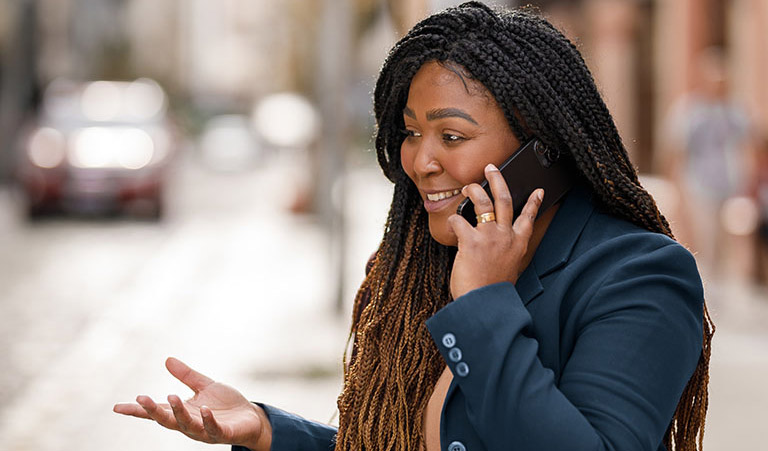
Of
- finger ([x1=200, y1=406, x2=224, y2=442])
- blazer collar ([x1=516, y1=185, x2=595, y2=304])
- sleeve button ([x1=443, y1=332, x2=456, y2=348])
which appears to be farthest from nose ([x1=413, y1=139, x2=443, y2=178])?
finger ([x1=200, y1=406, x2=224, y2=442])

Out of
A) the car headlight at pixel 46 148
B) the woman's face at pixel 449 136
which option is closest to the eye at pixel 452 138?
the woman's face at pixel 449 136

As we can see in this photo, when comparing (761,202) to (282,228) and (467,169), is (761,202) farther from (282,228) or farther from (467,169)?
(282,228)

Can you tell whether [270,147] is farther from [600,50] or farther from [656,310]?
[656,310]

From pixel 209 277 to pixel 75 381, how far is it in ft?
15.6

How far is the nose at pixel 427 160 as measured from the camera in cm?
212

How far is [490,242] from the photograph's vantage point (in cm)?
194

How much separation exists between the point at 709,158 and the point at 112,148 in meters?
10.9

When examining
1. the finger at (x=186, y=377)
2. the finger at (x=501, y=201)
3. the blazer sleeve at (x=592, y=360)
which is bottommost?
the finger at (x=186, y=377)

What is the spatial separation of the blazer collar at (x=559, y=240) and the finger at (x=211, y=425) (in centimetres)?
55

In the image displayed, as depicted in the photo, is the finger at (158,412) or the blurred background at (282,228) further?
the blurred background at (282,228)

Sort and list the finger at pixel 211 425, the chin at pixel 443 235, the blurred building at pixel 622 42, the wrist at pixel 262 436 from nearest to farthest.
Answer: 1. the finger at pixel 211 425
2. the chin at pixel 443 235
3. the wrist at pixel 262 436
4. the blurred building at pixel 622 42

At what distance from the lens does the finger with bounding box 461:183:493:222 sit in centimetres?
199

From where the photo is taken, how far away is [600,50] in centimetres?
2109

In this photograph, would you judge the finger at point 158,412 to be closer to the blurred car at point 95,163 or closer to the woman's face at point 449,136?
the woman's face at point 449,136
